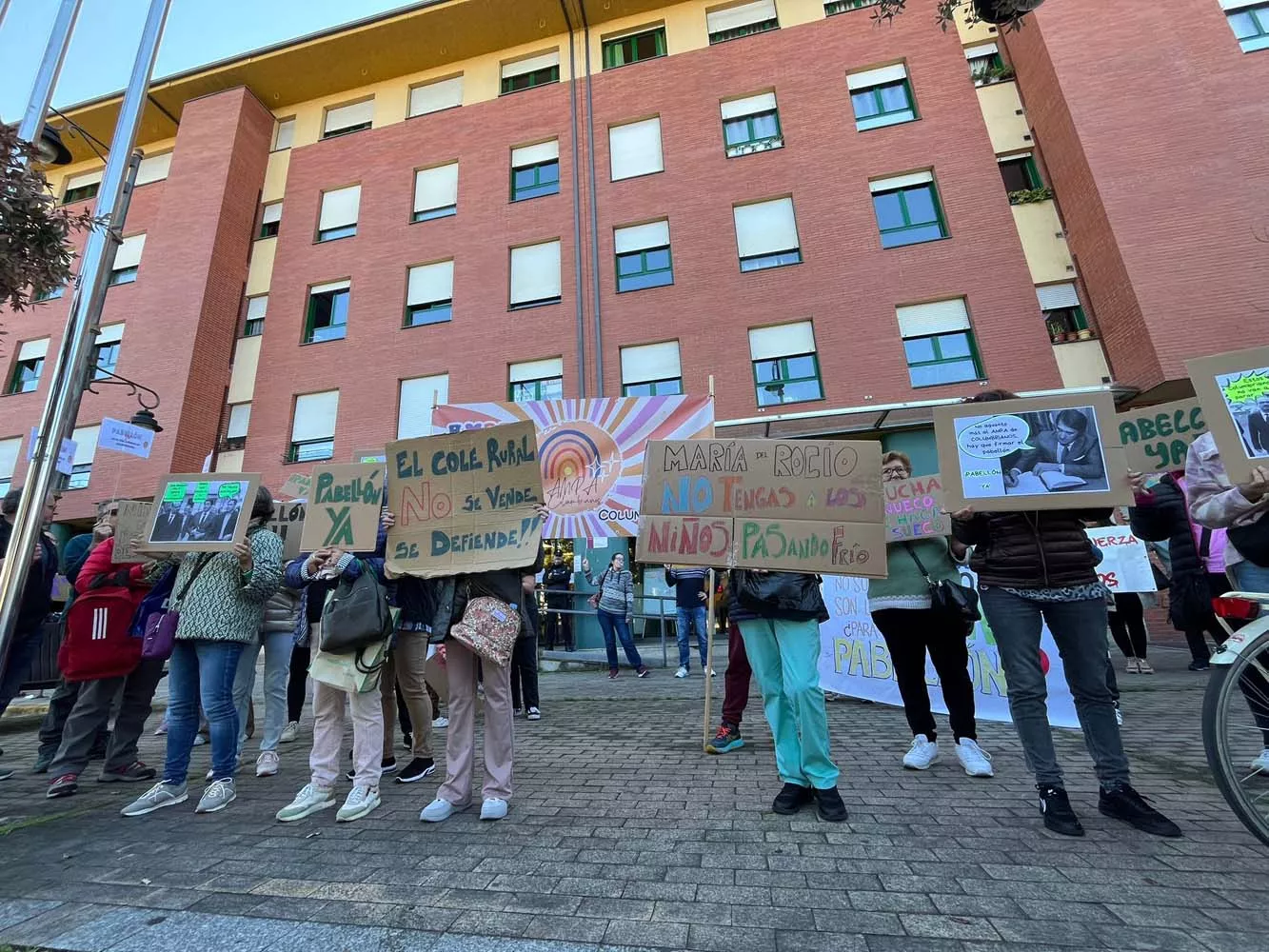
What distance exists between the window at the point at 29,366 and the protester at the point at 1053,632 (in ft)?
82.0

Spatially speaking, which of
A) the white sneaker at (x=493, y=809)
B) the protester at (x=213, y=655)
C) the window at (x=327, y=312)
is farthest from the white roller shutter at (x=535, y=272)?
the white sneaker at (x=493, y=809)

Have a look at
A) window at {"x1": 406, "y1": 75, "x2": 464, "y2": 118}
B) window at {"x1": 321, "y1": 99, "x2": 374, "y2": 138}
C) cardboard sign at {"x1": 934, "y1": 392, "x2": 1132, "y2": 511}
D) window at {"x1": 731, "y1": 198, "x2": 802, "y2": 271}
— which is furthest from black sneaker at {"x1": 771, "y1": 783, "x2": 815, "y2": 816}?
window at {"x1": 321, "y1": 99, "x2": 374, "y2": 138}

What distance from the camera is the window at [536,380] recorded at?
50.5 feet

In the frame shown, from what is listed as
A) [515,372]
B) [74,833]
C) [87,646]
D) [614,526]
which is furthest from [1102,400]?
[515,372]

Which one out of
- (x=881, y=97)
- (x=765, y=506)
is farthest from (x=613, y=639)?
(x=881, y=97)

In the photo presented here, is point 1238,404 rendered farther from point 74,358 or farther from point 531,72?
point 531,72

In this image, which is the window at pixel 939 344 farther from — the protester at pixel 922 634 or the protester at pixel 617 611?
the protester at pixel 922 634

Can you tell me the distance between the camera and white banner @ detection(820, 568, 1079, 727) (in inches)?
181

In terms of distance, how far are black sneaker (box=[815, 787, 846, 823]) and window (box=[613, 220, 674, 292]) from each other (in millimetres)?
14137

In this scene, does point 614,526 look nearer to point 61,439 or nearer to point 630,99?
point 61,439

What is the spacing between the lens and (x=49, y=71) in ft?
17.4

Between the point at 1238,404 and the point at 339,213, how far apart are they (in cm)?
2114

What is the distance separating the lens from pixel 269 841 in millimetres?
3006

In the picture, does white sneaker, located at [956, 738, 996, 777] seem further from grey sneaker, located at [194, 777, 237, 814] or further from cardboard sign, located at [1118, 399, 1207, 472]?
grey sneaker, located at [194, 777, 237, 814]
